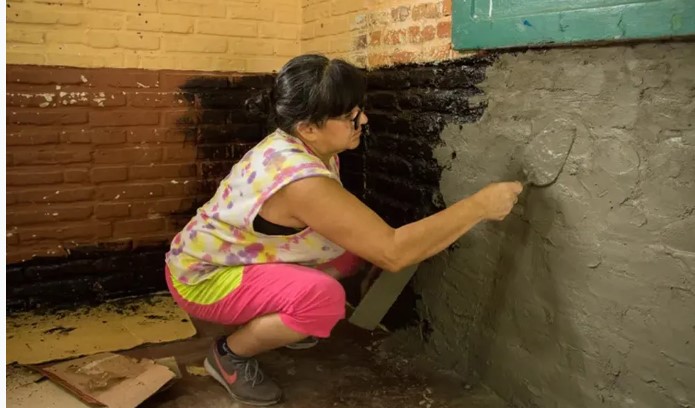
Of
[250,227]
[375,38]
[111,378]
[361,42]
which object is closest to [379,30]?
[375,38]

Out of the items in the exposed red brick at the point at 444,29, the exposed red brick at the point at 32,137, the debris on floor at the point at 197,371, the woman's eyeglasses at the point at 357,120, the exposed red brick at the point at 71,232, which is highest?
the exposed red brick at the point at 444,29

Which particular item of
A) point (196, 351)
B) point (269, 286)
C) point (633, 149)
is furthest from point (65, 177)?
point (633, 149)

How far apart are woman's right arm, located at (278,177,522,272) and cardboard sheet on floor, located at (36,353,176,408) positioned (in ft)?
2.54

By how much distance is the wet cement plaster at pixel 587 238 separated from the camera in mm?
1423

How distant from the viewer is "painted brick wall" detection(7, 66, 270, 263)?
2680 millimetres

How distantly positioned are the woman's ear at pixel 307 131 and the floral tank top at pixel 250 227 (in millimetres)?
26

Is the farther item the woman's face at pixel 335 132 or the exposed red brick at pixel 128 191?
the exposed red brick at pixel 128 191

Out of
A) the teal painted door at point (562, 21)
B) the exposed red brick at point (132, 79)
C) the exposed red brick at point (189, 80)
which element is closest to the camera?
the teal painted door at point (562, 21)

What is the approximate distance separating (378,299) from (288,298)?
529 millimetres

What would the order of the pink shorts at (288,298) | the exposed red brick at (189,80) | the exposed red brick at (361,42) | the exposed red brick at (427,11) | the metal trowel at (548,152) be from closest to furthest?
1. the metal trowel at (548,152)
2. the pink shorts at (288,298)
3. the exposed red brick at (427,11)
4. the exposed red brick at (361,42)
5. the exposed red brick at (189,80)

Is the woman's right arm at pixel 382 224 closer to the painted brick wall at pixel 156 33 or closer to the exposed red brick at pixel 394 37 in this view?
the exposed red brick at pixel 394 37

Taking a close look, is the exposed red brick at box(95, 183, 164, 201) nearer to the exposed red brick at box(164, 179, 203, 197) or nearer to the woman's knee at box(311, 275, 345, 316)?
the exposed red brick at box(164, 179, 203, 197)

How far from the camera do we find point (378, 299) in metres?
2.37

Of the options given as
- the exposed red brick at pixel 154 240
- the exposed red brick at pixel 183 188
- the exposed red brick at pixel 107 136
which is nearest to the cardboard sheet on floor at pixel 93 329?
the exposed red brick at pixel 154 240
